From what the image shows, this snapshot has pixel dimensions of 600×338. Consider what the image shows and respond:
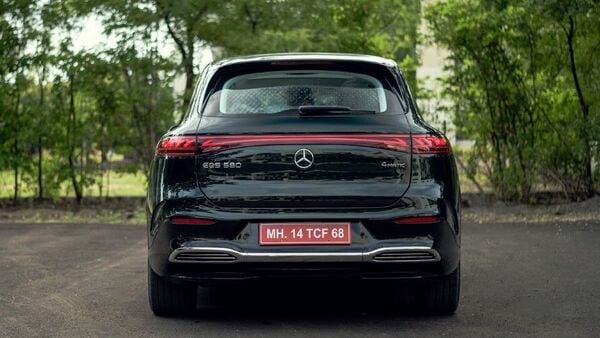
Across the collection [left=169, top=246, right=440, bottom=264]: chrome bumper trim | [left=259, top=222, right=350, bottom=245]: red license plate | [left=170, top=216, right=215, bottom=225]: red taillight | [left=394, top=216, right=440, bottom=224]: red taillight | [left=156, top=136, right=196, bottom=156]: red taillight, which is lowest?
[left=169, top=246, right=440, bottom=264]: chrome bumper trim

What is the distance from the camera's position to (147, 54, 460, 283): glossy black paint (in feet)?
22.7

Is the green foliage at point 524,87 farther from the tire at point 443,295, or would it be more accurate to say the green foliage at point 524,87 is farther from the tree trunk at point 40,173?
the tire at point 443,295

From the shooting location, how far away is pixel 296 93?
289 inches

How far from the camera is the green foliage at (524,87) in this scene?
16875 mm

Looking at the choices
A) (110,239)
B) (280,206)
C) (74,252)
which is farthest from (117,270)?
(280,206)

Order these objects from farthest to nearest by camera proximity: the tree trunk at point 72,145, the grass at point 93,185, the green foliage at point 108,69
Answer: the grass at point 93,185 → the tree trunk at point 72,145 → the green foliage at point 108,69

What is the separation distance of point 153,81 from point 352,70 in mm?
10319

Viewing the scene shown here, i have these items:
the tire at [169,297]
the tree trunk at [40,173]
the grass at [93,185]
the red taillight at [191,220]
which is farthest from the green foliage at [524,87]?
the red taillight at [191,220]

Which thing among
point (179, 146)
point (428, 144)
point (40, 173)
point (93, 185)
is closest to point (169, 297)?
point (179, 146)

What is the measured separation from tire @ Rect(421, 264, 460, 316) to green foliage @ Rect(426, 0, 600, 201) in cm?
913

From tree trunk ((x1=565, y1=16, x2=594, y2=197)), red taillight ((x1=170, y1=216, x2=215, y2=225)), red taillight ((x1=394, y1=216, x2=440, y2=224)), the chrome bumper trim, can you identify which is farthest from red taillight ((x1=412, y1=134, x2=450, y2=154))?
tree trunk ((x1=565, y1=16, x2=594, y2=197))

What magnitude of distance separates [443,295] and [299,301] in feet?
4.23

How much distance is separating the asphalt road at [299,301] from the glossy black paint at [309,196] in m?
0.42

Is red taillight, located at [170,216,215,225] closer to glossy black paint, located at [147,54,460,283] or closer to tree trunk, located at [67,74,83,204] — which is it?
glossy black paint, located at [147,54,460,283]
